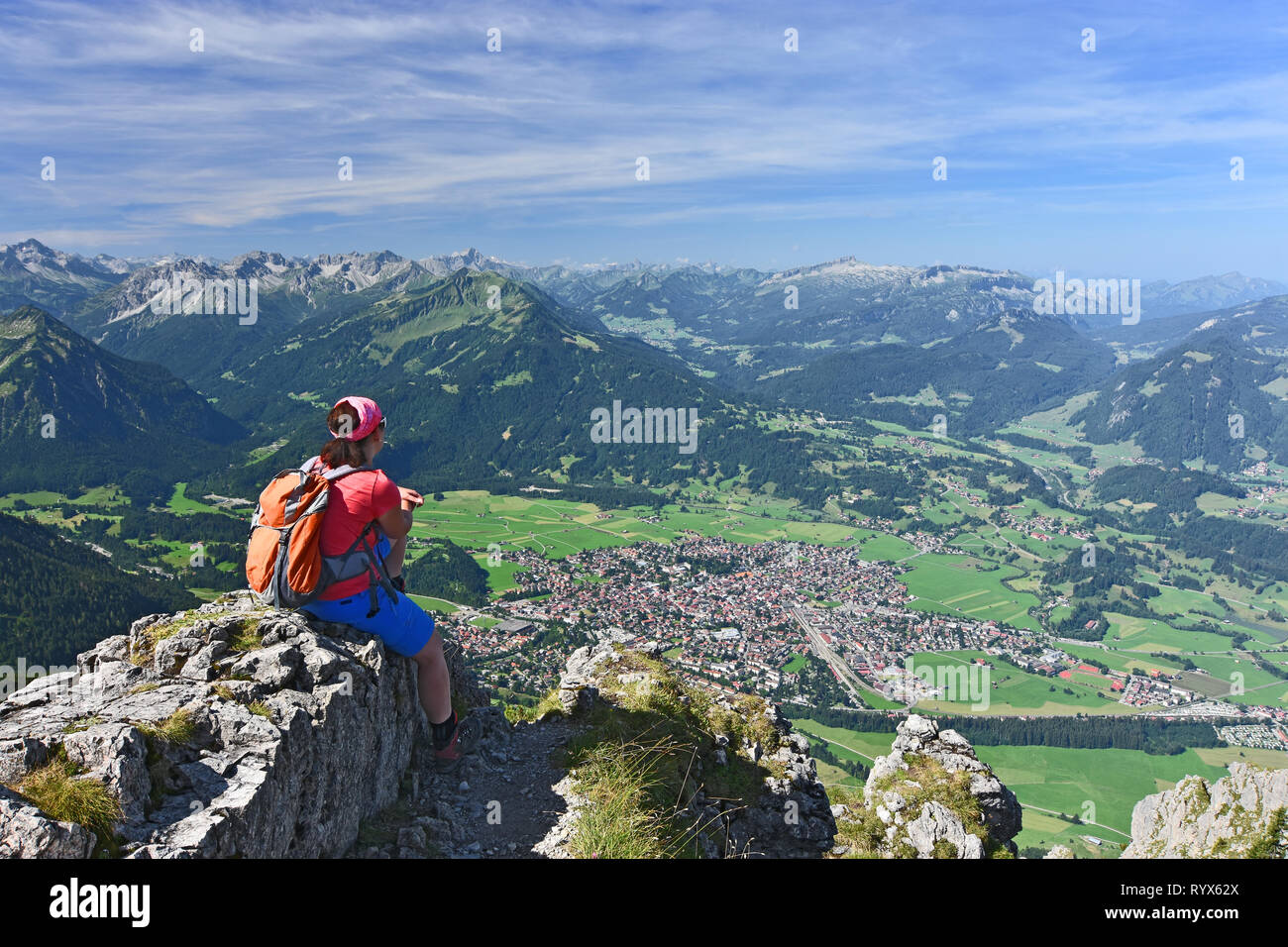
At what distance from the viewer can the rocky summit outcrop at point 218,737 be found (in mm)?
5605

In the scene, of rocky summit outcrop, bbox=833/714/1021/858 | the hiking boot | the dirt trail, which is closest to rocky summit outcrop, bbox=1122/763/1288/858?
rocky summit outcrop, bbox=833/714/1021/858

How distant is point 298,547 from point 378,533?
3.11ft

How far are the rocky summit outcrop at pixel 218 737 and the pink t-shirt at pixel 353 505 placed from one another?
1.68 m

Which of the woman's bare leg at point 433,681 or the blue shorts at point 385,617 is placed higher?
the blue shorts at point 385,617

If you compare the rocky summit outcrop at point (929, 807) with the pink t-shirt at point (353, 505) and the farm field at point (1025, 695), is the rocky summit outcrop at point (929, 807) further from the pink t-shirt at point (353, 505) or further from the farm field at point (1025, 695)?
the farm field at point (1025, 695)

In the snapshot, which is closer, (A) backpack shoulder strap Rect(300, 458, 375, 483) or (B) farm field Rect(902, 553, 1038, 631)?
(A) backpack shoulder strap Rect(300, 458, 375, 483)

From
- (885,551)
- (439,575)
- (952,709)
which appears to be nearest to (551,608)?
(439,575)

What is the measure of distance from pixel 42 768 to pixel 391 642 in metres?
3.99

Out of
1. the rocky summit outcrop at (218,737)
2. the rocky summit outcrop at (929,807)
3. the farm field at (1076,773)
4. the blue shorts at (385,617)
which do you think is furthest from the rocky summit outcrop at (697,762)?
the farm field at (1076,773)

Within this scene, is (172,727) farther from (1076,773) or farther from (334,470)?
A: (1076,773)

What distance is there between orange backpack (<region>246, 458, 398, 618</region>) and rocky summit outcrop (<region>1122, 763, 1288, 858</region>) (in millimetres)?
15414

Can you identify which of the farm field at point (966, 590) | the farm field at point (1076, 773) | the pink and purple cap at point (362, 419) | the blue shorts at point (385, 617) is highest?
the pink and purple cap at point (362, 419)

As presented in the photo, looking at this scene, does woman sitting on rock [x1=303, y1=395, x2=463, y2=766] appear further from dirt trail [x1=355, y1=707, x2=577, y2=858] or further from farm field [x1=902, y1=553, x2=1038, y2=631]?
farm field [x1=902, y1=553, x2=1038, y2=631]

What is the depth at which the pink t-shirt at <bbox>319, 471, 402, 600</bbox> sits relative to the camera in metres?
7.84
